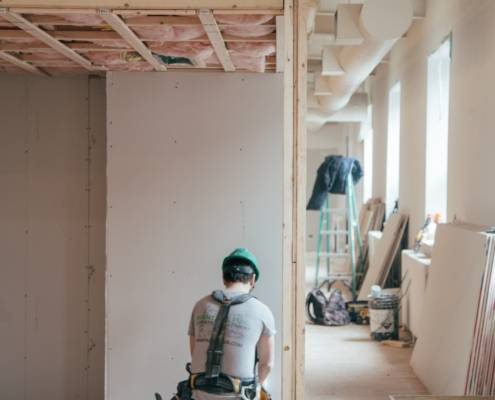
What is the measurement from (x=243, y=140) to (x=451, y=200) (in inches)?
89.7

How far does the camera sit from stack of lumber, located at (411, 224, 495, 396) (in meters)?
4.12

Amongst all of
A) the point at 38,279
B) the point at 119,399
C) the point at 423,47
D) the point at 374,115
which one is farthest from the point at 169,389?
the point at 374,115

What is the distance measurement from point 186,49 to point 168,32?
0.43 metres

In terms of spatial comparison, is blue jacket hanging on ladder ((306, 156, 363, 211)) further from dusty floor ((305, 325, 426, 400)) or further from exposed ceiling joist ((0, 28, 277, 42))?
exposed ceiling joist ((0, 28, 277, 42))

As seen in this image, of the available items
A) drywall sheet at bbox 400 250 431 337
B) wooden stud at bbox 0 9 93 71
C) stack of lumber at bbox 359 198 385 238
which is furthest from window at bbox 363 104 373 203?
wooden stud at bbox 0 9 93 71

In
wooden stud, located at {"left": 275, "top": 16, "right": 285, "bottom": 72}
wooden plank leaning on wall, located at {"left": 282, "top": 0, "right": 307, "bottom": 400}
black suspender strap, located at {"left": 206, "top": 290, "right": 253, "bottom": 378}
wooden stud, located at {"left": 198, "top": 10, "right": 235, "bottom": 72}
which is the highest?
wooden stud, located at {"left": 275, "top": 16, "right": 285, "bottom": 72}

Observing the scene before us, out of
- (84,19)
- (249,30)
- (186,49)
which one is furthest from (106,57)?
(249,30)

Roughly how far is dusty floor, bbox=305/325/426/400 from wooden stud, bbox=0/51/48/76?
119 inches

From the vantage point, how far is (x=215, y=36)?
3.35 metres

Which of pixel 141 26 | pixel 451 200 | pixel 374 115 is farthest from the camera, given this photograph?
pixel 374 115

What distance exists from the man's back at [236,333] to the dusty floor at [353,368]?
7.31 ft

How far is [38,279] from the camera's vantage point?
479cm

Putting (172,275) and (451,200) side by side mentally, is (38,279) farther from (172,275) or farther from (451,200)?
(451,200)

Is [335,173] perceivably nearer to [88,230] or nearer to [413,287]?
[413,287]
